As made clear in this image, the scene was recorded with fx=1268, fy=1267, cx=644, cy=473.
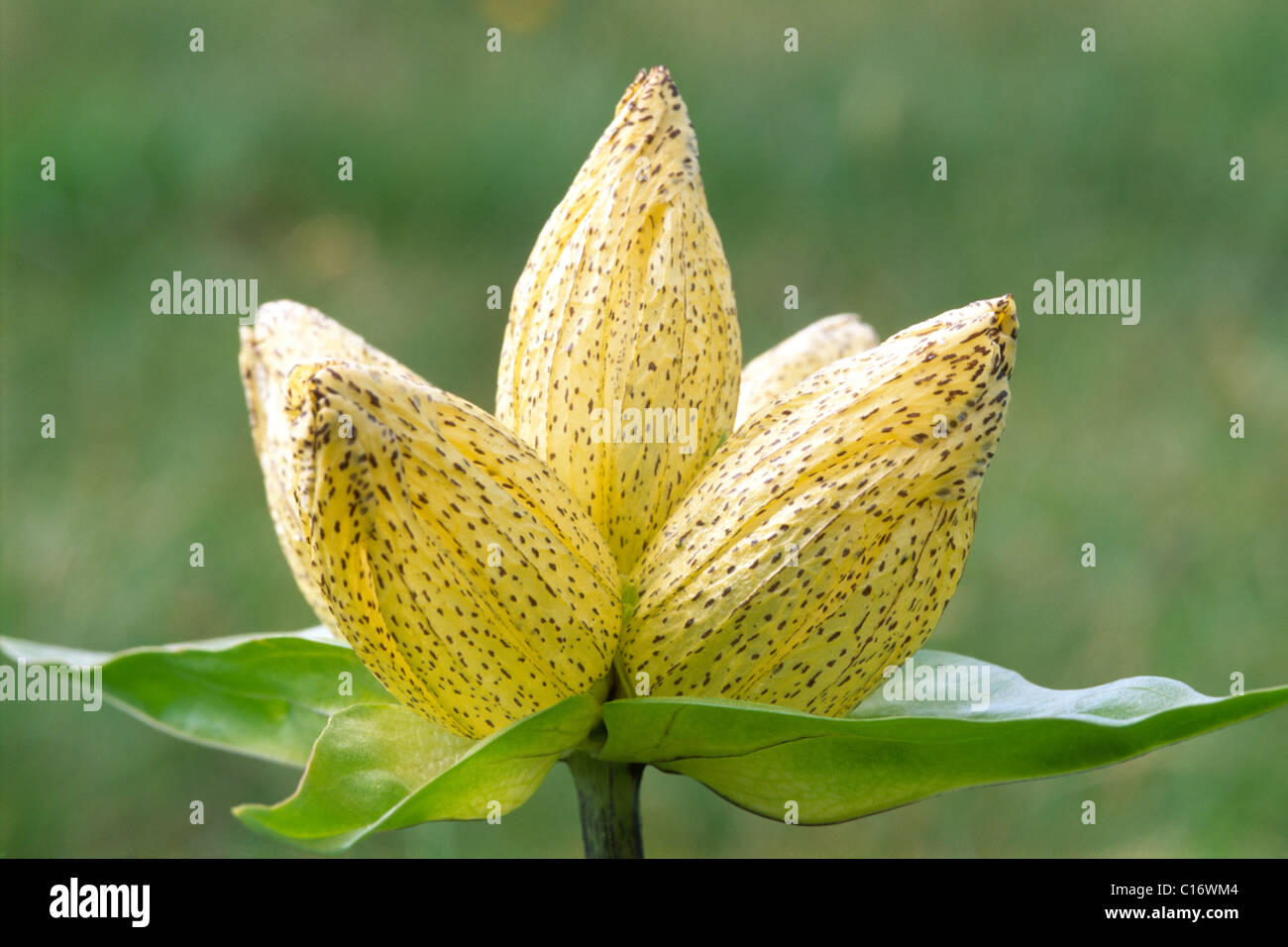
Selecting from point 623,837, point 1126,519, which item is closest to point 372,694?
point 623,837

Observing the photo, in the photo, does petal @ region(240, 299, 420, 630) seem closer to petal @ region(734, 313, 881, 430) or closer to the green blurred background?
petal @ region(734, 313, 881, 430)

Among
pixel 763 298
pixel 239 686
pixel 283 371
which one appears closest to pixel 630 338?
pixel 283 371

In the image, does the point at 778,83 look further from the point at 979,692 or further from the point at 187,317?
the point at 979,692

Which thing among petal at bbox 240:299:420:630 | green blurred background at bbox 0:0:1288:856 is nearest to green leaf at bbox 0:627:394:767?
petal at bbox 240:299:420:630

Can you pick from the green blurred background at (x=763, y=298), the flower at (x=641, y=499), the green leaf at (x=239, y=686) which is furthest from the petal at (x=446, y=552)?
the green blurred background at (x=763, y=298)

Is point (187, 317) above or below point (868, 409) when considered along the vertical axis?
above

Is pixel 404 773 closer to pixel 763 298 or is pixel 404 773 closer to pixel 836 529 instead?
pixel 836 529
